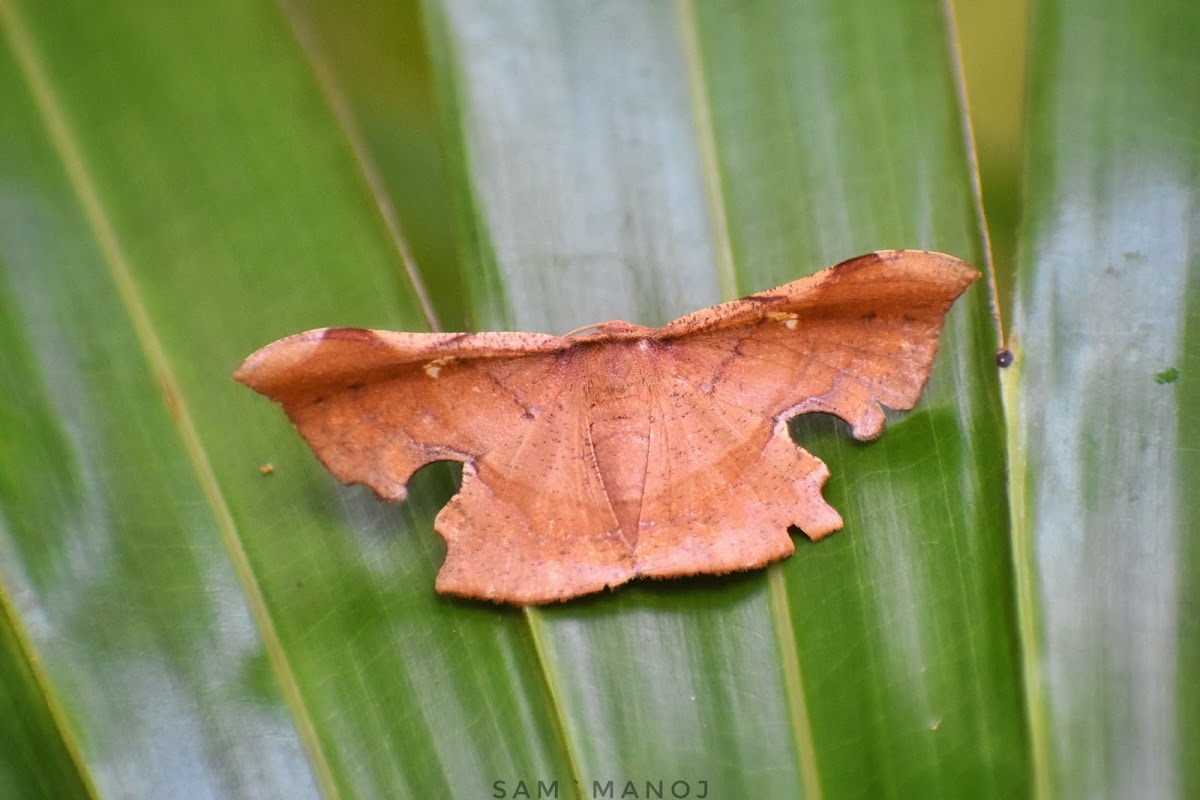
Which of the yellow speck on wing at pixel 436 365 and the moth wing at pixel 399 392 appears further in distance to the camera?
the yellow speck on wing at pixel 436 365

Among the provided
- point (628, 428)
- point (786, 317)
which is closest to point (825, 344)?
point (786, 317)

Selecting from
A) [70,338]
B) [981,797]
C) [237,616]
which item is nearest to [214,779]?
[237,616]

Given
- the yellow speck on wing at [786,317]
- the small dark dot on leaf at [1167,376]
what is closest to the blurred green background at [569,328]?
the small dark dot on leaf at [1167,376]

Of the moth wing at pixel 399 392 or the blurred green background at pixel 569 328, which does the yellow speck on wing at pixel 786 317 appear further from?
the moth wing at pixel 399 392

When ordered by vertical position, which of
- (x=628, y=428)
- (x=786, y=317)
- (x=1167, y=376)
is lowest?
(x=1167, y=376)

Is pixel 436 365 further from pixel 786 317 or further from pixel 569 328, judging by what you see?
pixel 786 317
